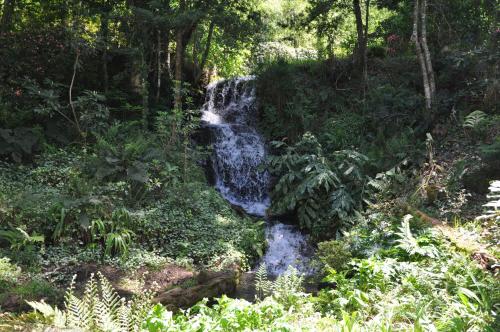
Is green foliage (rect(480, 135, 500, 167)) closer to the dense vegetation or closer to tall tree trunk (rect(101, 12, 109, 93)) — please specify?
the dense vegetation

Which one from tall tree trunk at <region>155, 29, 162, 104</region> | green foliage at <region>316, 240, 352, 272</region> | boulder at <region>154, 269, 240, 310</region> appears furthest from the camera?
tall tree trunk at <region>155, 29, 162, 104</region>

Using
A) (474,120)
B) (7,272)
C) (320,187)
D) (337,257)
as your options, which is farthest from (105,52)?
(474,120)

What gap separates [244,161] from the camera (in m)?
11.8

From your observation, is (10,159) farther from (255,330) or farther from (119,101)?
(255,330)

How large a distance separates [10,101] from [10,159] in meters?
1.94

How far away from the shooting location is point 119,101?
1230 centimetres

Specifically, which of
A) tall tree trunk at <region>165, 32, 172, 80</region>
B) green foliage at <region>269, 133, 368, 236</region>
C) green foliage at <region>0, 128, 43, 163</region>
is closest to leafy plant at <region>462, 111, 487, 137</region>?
green foliage at <region>269, 133, 368, 236</region>

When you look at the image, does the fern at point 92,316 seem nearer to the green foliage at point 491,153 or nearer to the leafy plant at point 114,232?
the leafy plant at point 114,232

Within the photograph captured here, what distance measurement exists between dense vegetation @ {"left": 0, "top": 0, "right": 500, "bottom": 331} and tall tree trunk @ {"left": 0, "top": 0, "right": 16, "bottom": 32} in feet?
0.20

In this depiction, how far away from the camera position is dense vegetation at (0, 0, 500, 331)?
4.31 meters

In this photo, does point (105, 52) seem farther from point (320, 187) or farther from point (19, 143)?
point (320, 187)

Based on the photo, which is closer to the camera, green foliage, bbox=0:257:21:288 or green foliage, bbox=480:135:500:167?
green foliage, bbox=0:257:21:288

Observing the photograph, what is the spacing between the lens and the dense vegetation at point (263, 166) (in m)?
4.31

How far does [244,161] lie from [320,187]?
2888 millimetres
